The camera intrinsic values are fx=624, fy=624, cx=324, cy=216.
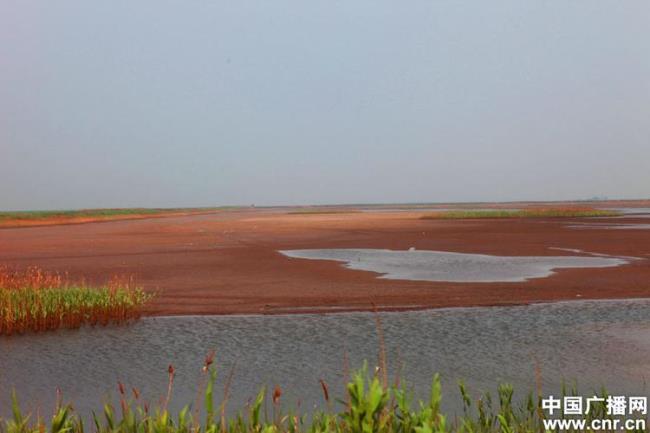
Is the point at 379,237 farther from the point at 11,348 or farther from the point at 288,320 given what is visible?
the point at 11,348

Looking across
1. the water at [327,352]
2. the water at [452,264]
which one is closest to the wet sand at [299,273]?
the water at [452,264]

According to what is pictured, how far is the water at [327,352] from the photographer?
32.4ft

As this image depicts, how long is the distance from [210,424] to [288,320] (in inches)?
395

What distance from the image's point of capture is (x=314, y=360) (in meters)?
11.4

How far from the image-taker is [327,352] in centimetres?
1203

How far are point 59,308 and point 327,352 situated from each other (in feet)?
23.3

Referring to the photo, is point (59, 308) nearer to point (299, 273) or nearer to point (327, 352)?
point (327, 352)

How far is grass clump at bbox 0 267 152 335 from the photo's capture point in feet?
47.2

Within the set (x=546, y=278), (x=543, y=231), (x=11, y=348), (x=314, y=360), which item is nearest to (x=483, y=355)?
(x=314, y=360)

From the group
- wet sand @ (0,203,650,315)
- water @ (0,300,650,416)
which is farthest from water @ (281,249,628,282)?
water @ (0,300,650,416)

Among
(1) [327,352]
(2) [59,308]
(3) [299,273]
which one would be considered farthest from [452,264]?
(2) [59,308]

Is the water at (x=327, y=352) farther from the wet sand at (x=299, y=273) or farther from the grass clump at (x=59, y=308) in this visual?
the wet sand at (x=299, y=273)

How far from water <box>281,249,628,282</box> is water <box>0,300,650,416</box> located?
285 inches

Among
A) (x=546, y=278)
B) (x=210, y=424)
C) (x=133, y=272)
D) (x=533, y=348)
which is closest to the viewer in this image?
(x=210, y=424)
